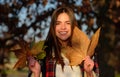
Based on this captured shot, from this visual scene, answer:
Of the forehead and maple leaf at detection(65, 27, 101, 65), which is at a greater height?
the forehead

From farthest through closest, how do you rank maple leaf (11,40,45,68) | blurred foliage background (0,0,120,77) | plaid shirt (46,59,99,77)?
blurred foliage background (0,0,120,77) < plaid shirt (46,59,99,77) < maple leaf (11,40,45,68)

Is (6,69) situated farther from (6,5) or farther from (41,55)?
(41,55)

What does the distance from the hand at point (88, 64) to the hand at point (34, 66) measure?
0.38 meters

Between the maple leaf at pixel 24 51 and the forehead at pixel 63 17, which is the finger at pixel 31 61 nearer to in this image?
the maple leaf at pixel 24 51

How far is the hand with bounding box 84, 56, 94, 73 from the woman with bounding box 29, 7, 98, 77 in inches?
2.1

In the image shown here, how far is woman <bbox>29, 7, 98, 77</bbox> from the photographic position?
357 centimetres

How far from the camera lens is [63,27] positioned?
3.62m

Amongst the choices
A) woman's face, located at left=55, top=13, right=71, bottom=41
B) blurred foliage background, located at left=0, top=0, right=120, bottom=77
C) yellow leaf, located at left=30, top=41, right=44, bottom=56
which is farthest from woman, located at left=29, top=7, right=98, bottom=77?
blurred foliage background, located at left=0, top=0, right=120, bottom=77

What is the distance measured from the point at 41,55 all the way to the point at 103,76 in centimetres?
365

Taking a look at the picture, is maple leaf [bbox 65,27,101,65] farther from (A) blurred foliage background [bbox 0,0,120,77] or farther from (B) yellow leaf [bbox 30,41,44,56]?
(A) blurred foliage background [bbox 0,0,120,77]

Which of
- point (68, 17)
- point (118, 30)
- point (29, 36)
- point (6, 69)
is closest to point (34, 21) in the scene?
point (29, 36)

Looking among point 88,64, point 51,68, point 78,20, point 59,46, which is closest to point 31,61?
point 51,68

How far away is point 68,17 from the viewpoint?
3664 millimetres

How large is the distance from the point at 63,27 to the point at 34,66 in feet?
1.45
